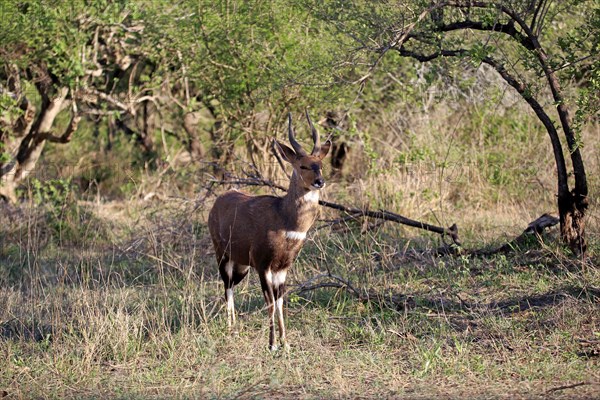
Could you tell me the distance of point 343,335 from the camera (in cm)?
706

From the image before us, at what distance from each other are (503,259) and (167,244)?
379 cm

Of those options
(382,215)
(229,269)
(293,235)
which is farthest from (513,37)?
(229,269)

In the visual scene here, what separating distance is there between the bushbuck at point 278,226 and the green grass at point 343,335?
345 millimetres

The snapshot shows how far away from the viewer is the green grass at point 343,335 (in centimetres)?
584

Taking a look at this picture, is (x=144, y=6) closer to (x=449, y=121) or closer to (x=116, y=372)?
(x=449, y=121)

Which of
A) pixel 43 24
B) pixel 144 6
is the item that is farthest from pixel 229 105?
pixel 43 24

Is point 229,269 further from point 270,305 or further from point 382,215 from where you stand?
point 382,215

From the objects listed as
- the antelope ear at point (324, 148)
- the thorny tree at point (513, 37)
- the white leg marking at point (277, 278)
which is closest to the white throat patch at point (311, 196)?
the antelope ear at point (324, 148)

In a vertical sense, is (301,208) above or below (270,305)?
above

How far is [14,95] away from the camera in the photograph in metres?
12.4

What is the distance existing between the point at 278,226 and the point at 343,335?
1023mm

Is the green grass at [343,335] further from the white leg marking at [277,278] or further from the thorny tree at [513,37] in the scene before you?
the thorny tree at [513,37]

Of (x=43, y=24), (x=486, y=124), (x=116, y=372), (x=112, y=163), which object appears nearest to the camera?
(x=116, y=372)

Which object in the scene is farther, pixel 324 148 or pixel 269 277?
pixel 324 148
